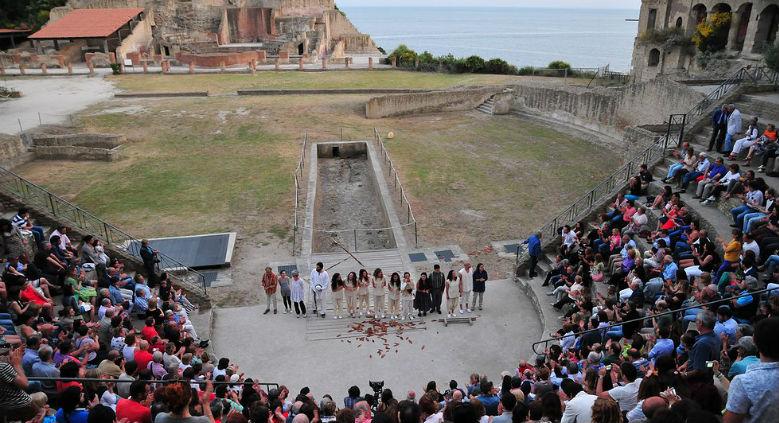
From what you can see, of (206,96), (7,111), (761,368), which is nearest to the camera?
(761,368)

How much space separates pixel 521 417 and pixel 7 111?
35474 mm

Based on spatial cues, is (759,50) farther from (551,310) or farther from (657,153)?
(551,310)

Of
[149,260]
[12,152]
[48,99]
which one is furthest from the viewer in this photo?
[48,99]

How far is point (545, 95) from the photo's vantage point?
108ft

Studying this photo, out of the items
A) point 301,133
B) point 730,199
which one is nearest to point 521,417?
point 730,199

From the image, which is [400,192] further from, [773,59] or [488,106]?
[488,106]

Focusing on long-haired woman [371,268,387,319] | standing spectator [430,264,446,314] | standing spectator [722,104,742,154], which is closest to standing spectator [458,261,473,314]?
standing spectator [430,264,446,314]

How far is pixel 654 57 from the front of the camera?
35.2 meters

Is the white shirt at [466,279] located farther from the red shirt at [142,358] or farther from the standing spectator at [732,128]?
the standing spectator at [732,128]

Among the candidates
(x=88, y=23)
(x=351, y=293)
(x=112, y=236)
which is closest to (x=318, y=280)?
(x=351, y=293)

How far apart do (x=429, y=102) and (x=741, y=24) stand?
1781 centimetres

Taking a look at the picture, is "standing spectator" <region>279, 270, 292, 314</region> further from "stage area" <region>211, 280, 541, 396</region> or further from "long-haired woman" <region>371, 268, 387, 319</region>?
"long-haired woman" <region>371, 268, 387, 319</region>

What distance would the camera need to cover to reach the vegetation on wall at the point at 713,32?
29247 mm

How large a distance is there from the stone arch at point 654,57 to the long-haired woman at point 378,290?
3062 centimetres
